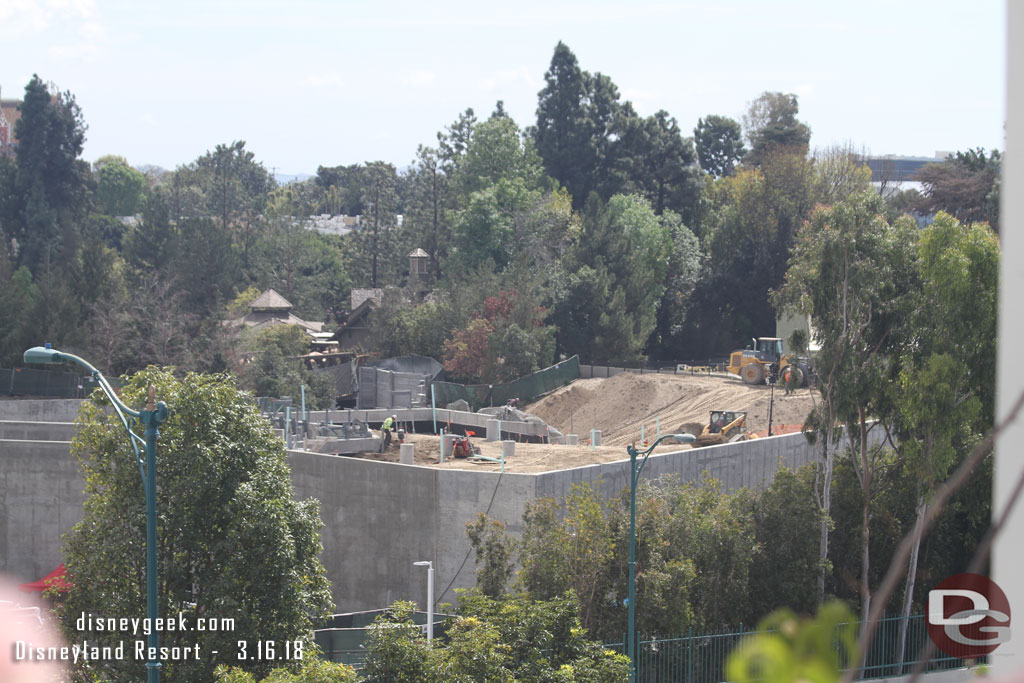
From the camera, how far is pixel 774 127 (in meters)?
96.4

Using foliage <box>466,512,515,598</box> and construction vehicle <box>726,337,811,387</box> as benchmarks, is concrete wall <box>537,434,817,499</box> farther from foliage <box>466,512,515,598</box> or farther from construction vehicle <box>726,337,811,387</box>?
construction vehicle <box>726,337,811,387</box>

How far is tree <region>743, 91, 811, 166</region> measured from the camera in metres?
93.8

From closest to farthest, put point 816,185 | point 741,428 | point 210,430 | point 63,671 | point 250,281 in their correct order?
point 63,671
point 210,430
point 741,428
point 816,185
point 250,281

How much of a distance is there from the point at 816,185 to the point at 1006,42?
7462 centimetres

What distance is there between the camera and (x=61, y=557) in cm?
3238

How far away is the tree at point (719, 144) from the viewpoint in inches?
4250

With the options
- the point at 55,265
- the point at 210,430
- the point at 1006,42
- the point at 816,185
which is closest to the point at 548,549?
the point at 210,430

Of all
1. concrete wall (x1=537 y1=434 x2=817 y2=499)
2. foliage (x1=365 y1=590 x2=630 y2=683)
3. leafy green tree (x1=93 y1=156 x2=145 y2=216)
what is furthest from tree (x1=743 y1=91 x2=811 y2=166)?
leafy green tree (x1=93 y1=156 x2=145 y2=216)

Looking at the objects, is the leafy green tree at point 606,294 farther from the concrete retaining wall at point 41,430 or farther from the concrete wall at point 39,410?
the concrete retaining wall at point 41,430

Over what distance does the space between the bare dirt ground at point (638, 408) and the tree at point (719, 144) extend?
57411mm

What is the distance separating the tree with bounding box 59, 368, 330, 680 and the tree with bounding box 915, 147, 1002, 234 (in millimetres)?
51619

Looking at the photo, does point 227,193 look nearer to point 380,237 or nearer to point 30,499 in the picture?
point 380,237

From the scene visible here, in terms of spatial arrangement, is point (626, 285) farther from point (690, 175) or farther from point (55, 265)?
point (55, 265)

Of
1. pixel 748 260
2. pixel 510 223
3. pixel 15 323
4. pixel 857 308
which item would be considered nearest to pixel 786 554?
pixel 857 308
